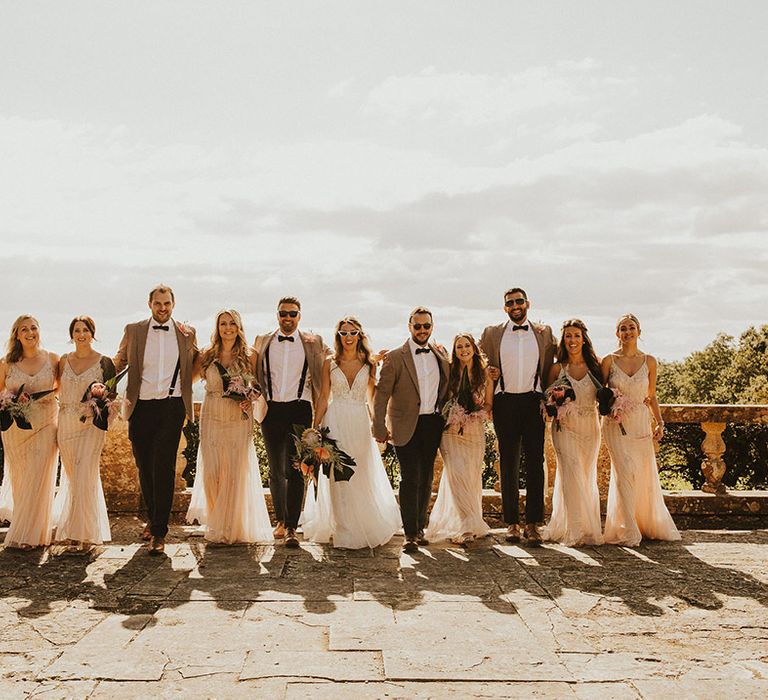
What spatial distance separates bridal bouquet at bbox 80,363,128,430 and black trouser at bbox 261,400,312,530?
133 cm

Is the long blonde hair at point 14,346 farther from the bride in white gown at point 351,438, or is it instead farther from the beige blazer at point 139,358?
the bride in white gown at point 351,438

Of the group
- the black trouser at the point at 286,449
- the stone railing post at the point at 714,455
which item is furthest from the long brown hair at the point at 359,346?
the stone railing post at the point at 714,455

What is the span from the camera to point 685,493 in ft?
31.3

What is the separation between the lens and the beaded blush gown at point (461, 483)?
7.79 meters

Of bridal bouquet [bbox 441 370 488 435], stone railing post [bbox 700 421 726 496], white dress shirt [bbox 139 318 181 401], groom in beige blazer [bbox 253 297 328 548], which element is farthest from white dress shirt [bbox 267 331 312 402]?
stone railing post [bbox 700 421 726 496]

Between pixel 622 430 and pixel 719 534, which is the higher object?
pixel 622 430

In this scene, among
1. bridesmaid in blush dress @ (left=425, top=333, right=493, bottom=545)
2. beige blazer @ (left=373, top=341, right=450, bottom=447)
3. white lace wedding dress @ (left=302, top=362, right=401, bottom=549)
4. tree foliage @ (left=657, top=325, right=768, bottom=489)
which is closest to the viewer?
white lace wedding dress @ (left=302, top=362, right=401, bottom=549)

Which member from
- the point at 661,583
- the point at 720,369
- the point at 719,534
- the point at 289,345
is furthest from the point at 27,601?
the point at 720,369

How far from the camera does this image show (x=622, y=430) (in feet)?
25.8

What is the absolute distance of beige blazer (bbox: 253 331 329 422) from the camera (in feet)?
25.2

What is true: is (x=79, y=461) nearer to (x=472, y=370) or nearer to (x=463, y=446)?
(x=463, y=446)

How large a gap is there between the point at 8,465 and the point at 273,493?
2444mm

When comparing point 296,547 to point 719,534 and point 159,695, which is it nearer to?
point 159,695

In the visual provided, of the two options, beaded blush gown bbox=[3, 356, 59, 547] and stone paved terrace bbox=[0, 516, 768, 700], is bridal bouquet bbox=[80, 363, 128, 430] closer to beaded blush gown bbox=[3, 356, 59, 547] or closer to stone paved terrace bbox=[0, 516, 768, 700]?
beaded blush gown bbox=[3, 356, 59, 547]
